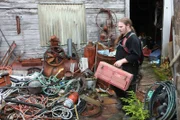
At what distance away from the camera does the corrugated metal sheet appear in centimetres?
702

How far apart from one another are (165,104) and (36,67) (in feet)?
14.0

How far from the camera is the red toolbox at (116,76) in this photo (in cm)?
383

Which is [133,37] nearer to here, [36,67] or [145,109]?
[145,109]

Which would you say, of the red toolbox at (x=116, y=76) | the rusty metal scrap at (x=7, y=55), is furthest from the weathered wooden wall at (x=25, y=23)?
the red toolbox at (x=116, y=76)

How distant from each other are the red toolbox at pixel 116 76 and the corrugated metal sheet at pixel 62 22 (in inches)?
129

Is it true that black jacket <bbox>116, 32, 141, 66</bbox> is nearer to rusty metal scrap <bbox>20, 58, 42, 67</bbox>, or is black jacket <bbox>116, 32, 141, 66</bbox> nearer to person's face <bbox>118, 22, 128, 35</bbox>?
person's face <bbox>118, 22, 128, 35</bbox>

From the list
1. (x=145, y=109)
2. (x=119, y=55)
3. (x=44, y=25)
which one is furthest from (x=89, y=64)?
(x=145, y=109)

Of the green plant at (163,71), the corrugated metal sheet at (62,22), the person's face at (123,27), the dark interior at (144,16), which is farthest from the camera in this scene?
the dark interior at (144,16)

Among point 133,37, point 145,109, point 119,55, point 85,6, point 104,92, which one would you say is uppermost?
point 85,6

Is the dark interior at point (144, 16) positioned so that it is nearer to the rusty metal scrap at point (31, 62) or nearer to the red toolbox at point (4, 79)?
the rusty metal scrap at point (31, 62)

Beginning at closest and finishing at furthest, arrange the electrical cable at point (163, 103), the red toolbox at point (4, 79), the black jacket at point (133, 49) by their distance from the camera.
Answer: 1. the electrical cable at point (163, 103)
2. the black jacket at point (133, 49)
3. the red toolbox at point (4, 79)

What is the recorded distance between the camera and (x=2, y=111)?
4.37 metres

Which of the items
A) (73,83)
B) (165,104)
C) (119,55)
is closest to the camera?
(165,104)

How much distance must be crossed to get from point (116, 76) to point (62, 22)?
3.80 meters
